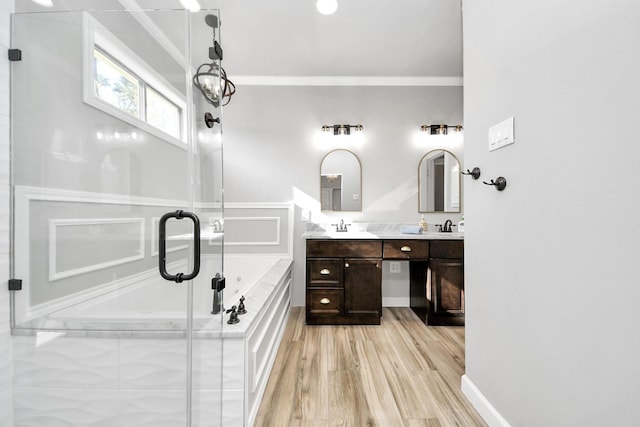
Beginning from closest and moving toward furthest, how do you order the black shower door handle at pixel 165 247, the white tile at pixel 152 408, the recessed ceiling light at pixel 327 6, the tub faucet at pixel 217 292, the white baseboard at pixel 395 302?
the black shower door handle at pixel 165 247, the white tile at pixel 152 408, the tub faucet at pixel 217 292, the recessed ceiling light at pixel 327 6, the white baseboard at pixel 395 302

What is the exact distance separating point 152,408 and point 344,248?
5.70ft

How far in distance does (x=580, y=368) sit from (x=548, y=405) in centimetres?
23

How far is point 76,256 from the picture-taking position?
3.22 ft

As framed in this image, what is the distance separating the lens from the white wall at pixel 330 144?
10.0ft

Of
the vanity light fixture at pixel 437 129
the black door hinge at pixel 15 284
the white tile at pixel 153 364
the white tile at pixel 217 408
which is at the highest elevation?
the vanity light fixture at pixel 437 129

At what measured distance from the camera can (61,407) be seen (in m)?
0.99

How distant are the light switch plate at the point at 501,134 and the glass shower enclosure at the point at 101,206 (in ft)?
4.18

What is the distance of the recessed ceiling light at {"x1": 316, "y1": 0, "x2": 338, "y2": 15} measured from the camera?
78.7 inches

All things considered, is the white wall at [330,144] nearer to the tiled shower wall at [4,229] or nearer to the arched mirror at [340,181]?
the arched mirror at [340,181]

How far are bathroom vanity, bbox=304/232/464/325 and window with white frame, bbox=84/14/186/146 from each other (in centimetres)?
166

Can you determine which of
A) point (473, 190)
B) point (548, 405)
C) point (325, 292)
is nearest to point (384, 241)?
point (325, 292)

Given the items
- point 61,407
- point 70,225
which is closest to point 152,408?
point 61,407

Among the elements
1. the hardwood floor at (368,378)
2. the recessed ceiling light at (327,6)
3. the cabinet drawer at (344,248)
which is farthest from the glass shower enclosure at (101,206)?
the cabinet drawer at (344,248)

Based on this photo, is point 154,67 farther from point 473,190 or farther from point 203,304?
point 473,190
